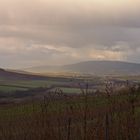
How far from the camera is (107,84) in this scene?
10695mm

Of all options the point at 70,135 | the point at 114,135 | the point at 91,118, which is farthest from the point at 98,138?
the point at 91,118

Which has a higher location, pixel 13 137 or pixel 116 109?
pixel 116 109

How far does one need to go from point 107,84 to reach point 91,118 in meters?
1.49

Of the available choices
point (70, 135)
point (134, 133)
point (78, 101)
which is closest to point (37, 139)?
point (70, 135)

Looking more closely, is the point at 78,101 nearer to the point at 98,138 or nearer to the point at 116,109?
the point at 116,109

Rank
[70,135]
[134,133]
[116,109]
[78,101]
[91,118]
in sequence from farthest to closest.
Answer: [78,101] → [91,118] → [116,109] → [70,135] → [134,133]

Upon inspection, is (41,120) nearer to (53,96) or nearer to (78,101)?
(53,96)

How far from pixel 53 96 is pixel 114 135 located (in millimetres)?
2687

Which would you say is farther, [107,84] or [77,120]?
[77,120]

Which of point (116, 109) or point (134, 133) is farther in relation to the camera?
point (116, 109)

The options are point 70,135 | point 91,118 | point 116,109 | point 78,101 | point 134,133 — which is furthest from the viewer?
point 78,101

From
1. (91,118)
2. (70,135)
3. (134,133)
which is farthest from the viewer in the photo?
(91,118)

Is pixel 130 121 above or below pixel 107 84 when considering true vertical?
below

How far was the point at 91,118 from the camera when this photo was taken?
38.8ft
